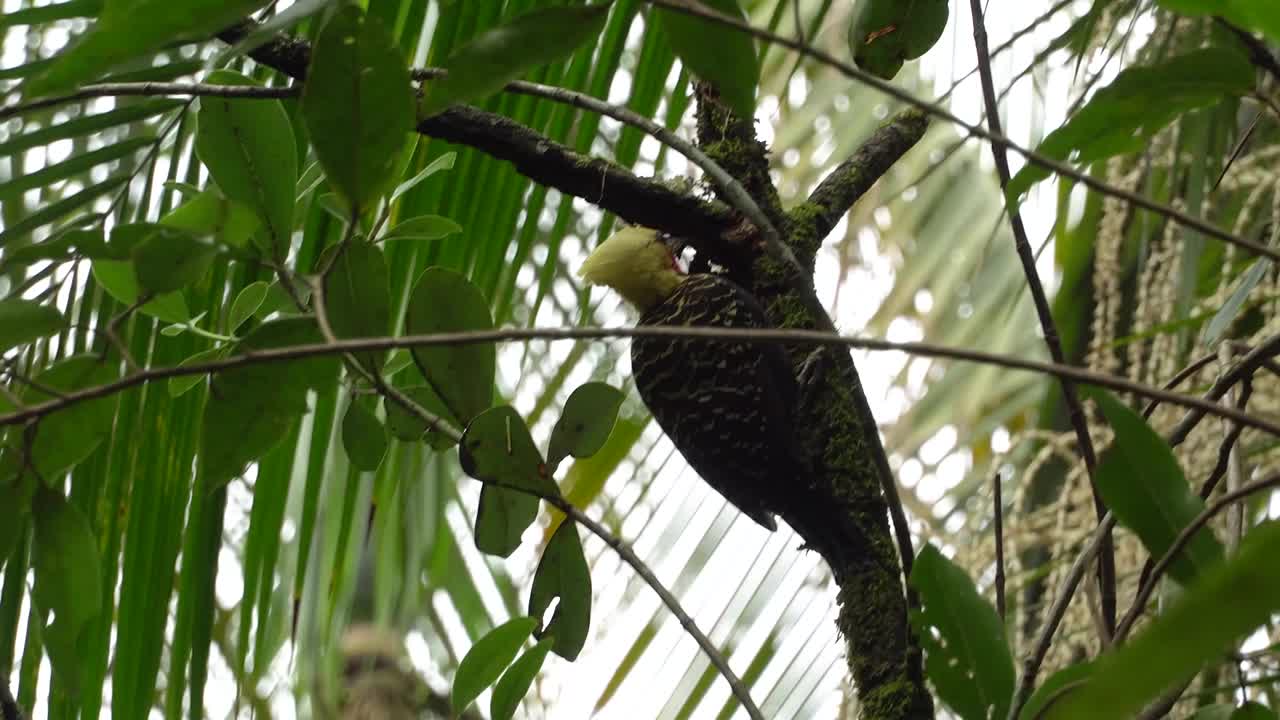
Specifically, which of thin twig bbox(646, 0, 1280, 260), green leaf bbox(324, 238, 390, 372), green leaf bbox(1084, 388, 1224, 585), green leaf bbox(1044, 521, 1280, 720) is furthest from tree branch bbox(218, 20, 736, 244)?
green leaf bbox(1044, 521, 1280, 720)

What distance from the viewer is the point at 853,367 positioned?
112 cm

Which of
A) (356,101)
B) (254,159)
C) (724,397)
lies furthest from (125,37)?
(724,397)

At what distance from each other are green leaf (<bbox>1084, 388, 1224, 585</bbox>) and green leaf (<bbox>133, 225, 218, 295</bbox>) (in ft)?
1.64

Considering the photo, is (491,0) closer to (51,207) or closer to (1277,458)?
(51,207)

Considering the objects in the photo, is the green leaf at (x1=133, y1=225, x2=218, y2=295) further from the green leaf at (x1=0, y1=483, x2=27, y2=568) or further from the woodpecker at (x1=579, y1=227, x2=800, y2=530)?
the woodpecker at (x1=579, y1=227, x2=800, y2=530)

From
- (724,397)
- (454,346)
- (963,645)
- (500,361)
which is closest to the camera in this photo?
(963,645)

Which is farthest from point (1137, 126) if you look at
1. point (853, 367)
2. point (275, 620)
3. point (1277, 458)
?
point (275, 620)

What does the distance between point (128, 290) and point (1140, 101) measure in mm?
649

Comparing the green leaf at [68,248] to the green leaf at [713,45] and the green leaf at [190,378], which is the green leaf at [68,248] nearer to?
the green leaf at [190,378]

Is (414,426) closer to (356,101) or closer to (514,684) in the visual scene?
(514,684)

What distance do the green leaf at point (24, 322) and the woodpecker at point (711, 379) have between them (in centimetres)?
86

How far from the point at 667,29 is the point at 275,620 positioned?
1280mm

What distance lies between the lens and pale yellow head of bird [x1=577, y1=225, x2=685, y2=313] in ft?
5.72

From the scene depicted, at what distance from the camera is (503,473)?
869 millimetres
